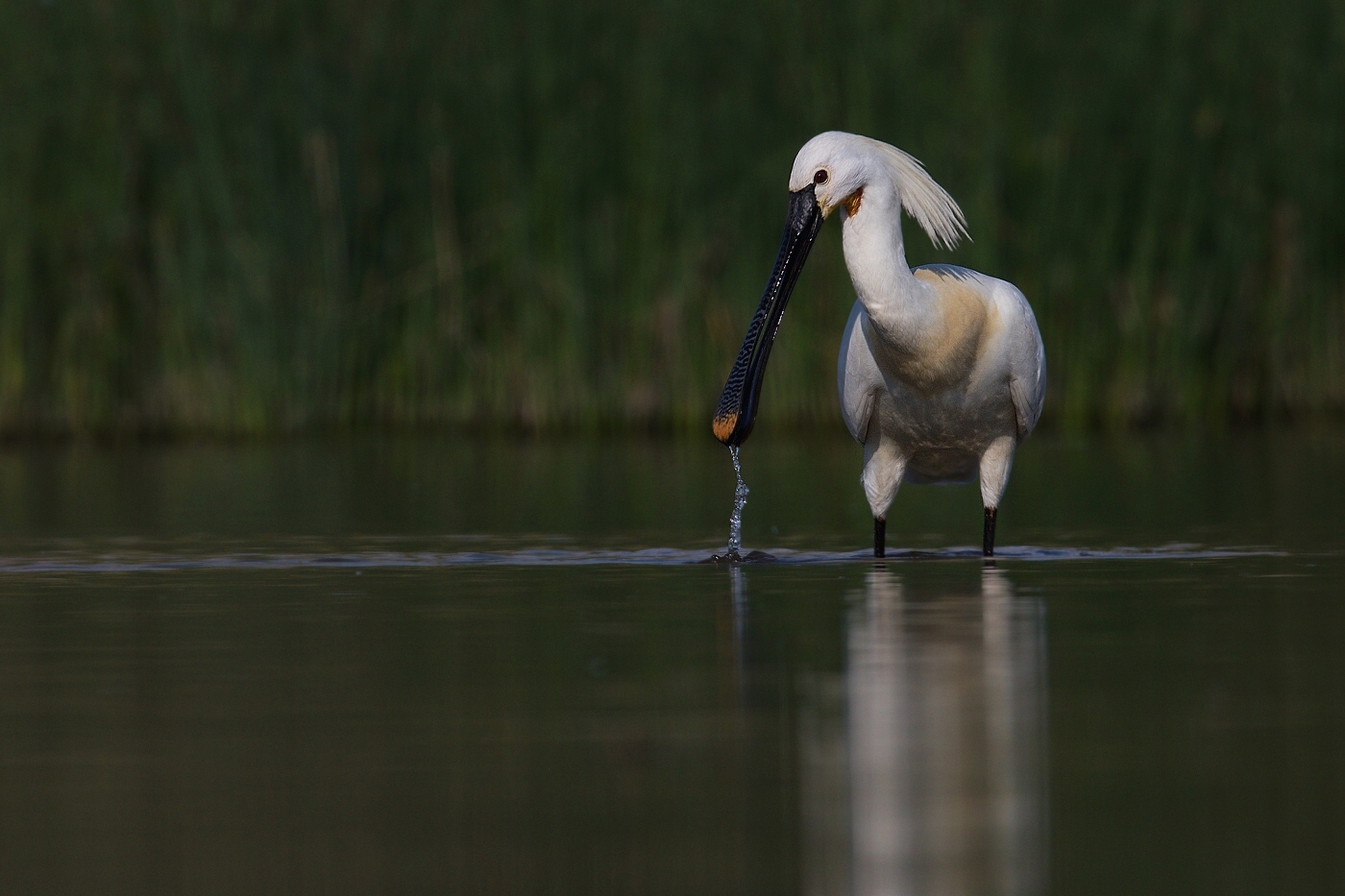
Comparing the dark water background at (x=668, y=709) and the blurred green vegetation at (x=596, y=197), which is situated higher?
the blurred green vegetation at (x=596, y=197)

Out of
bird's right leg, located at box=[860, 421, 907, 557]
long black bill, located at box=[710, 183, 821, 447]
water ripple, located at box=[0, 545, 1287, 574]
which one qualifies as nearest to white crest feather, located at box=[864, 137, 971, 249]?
long black bill, located at box=[710, 183, 821, 447]

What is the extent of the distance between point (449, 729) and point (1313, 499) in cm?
751

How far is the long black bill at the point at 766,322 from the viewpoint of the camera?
9.02 m

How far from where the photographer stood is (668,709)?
5.18m

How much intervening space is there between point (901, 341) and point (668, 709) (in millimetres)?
4008

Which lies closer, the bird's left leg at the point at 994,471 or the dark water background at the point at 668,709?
the dark water background at the point at 668,709

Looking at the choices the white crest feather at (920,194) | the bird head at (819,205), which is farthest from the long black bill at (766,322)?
the white crest feather at (920,194)

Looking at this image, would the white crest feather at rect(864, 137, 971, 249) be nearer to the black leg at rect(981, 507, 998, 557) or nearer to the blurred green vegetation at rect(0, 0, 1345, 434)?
the black leg at rect(981, 507, 998, 557)

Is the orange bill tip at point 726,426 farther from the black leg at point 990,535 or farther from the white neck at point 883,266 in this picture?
the black leg at point 990,535

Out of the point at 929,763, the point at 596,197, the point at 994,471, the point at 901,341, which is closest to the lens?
the point at 929,763

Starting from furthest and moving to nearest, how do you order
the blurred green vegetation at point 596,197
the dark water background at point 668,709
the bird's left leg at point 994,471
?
the blurred green vegetation at point 596,197, the bird's left leg at point 994,471, the dark water background at point 668,709

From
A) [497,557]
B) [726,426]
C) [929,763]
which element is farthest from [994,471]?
[929,763]

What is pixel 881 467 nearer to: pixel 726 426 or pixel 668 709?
pixel 726 426

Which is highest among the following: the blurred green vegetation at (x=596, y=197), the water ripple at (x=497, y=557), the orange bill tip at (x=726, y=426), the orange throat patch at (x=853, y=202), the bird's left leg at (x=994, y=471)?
the blurred green vegetation at (x=596, y=197)
